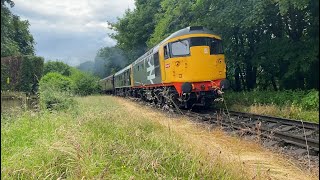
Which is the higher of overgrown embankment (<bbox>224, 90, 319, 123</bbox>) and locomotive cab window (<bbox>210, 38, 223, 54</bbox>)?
locomotive cab window (<bbox>210, 38, 223, 54</bbox>)

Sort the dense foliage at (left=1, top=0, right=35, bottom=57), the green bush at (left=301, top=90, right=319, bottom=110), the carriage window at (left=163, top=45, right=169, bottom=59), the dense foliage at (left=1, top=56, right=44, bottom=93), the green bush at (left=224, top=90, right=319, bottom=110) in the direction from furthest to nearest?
the carriage window at (left=163, top=45, right=169, bottom=59) → the green bush at (left=224, top=90, right=319, bottom=110) → the green bush at (left=301, top=90, right=319, bottom=110) → the dense foliage at (left=1, top=56, right=44, bottom=93) → the dense foliage at (left=1, top=0, right=35, bottom=57)

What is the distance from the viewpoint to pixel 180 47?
45.3ft

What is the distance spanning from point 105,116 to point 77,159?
382 cm

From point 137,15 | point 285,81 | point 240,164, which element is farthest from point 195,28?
point 137,15

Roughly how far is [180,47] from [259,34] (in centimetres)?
693

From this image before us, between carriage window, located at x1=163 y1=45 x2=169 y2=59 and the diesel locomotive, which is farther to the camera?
carriage window, located at x1=163 y1=45 x2=169 y2=59

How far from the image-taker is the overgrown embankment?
1162 centimetres

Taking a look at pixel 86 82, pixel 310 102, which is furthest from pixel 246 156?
pixel 86 82

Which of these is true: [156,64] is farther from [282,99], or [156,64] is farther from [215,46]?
[282,99]

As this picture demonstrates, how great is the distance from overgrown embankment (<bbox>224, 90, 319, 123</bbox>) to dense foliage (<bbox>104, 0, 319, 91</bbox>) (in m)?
0.98

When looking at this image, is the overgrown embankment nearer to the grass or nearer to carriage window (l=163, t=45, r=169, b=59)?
carriage window (l=163, t=45, r=169, b=59)

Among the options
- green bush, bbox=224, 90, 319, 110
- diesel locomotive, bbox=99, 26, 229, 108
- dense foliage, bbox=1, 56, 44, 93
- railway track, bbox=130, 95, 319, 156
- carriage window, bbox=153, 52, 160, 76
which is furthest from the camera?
carriage window, bbox=153, 52, 160, 76

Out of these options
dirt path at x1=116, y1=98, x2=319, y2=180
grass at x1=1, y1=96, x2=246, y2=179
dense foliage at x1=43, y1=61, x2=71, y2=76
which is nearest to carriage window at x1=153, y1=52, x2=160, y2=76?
dirt path at x1=116, y1=98, x2=319, y2=180

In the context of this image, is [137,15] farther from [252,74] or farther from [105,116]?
[105,116]
